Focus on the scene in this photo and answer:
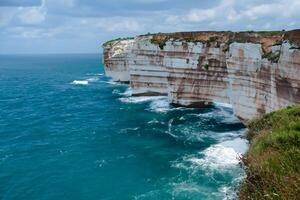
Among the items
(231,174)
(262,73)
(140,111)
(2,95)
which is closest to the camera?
(231,174)

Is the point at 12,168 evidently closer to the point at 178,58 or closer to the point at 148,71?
the point at 178,58

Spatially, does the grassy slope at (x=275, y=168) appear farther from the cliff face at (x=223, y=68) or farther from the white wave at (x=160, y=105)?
the white wave at (x=160, y=105)

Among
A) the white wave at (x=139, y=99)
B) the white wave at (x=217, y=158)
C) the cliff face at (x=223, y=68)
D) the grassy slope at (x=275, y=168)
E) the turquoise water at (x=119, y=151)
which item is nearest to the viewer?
the grassy slope at (x=275, y=168)

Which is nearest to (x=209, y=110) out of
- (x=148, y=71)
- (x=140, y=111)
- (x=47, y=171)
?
(x=140, y=111)

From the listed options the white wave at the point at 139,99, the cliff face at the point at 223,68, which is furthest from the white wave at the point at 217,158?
the white wave at the point at 139,99

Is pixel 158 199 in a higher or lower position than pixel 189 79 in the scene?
lower

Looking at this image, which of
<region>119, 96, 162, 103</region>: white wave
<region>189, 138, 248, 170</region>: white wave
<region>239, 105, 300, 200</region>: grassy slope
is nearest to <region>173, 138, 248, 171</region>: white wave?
<region>189, 138, 248, 170</region>: white wave

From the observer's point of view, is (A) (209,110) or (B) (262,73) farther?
(A) (209,110)

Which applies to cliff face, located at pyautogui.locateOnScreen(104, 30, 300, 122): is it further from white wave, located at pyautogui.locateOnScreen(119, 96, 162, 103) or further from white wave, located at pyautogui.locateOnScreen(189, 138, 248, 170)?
white wave, located at pyautogui.locateOnScreen(189, 138, 248, 170)
